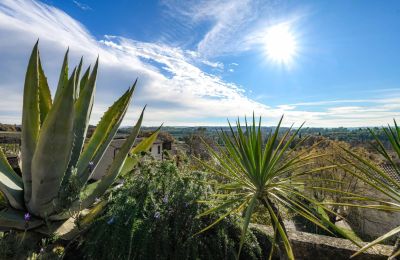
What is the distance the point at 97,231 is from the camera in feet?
7.38

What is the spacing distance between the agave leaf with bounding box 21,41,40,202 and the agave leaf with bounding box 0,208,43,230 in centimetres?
16

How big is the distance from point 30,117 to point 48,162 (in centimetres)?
54

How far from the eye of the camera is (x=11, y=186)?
2391mm

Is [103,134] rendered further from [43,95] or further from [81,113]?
[43,95]


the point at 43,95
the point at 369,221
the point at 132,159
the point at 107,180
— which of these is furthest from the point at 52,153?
the point at 369,221

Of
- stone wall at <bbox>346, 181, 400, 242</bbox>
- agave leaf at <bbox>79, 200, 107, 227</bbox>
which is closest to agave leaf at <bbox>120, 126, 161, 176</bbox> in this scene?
agave leaf at <bbox>79, 200, 107, 227</bbox>

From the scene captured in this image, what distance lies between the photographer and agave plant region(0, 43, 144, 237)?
84.4 inches

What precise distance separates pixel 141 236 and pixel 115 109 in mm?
1628

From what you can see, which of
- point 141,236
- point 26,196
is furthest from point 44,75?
point 141,236

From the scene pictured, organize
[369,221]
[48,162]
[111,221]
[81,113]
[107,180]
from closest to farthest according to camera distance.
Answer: [111,221], [48,162], [107,180], [81,113], [369,221]

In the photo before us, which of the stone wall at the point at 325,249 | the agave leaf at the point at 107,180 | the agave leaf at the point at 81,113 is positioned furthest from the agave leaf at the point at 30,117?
the stone wall at the point at 325,249

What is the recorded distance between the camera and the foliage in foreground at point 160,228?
2.08 meters

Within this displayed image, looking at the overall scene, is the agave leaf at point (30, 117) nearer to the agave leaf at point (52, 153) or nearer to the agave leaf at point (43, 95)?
the agave leaf at point (52, 153)

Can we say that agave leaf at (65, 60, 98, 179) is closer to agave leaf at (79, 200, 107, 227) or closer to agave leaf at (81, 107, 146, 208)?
agave leaf at (81, 107, 146, 208)
